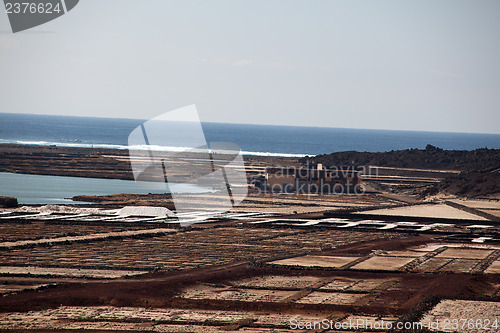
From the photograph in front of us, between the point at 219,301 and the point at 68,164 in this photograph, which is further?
the point at 68,164

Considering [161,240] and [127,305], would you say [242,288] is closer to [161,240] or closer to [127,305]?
[127,305]

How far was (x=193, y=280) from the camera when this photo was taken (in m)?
22.2

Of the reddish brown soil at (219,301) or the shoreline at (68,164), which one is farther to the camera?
the shoreline at (68,164)

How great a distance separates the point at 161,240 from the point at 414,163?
7538cm

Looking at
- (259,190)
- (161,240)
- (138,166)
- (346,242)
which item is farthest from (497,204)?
(138,166)

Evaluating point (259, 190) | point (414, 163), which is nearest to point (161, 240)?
point (259, 190)

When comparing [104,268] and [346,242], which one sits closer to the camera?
[104,268]

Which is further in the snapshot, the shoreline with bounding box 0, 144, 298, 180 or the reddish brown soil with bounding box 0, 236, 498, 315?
the shoreline with bounding box 0, 144, 298, 180

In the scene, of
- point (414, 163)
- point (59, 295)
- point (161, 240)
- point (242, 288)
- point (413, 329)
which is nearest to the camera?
point (413, 329)

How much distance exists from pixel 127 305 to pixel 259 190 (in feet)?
143

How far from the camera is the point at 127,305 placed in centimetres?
1877

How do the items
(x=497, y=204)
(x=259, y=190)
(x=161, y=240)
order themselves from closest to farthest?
(x=161, y=240)
(x=497, y=204)
(x=259, y=190)

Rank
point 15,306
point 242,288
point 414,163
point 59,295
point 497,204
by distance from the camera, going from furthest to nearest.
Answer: point 414,163
point 497,204
point 242,288
point 59,295
point 15,306

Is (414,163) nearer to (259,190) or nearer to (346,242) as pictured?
(259,190)
